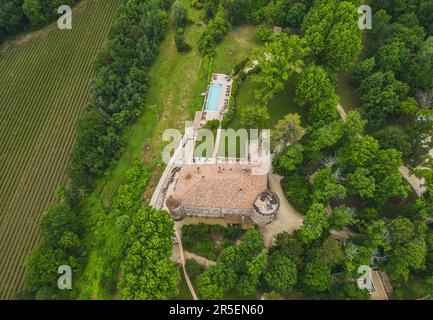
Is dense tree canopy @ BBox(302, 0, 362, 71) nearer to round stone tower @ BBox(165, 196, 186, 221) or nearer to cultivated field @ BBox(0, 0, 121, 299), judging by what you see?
round stone tower @ BBox(165, 196, 186, 221)

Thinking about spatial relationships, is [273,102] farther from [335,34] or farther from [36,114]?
[36,114]

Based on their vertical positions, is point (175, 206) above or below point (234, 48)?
below

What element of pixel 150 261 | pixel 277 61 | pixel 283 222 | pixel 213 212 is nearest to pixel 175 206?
pixel 213 212

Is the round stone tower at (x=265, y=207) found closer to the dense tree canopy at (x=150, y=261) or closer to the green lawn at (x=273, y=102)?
the dense tree canopy at (x=150, y=261)

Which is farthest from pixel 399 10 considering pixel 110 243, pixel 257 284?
pixel 110 243

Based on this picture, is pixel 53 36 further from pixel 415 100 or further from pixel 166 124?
pixel 415 100

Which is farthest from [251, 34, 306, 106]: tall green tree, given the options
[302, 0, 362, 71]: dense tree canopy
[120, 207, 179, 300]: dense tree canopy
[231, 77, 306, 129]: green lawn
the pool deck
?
[120, 207, 179, 300]: dense tree canopy
